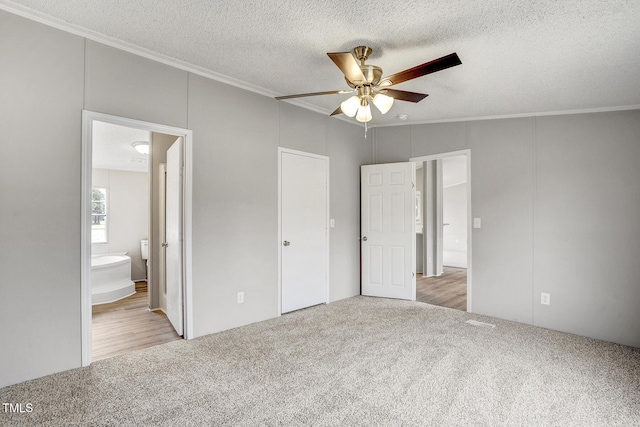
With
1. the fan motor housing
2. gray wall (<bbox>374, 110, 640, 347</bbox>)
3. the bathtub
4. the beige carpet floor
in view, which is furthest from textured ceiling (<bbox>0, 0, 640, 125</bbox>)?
the bathtub

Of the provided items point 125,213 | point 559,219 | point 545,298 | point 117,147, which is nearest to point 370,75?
point 559,219

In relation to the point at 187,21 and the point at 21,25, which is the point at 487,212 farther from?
the point at 21,25

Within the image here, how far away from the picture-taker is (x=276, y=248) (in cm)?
389

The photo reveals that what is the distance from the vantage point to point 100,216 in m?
6.75

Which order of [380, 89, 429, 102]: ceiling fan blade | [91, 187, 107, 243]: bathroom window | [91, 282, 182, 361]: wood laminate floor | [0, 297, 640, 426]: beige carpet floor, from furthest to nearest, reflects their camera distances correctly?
1. [91, 187, 107, 243]: bathroom window
2. [91, 282, 182, 361]: wood laminate floor
3. [380, 89, 429, 102]: ceiling fan blade
4. [0, 297, 640, 426]: beige carpet floor

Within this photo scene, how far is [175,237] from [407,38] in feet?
9.18

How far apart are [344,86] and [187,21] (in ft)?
5.29

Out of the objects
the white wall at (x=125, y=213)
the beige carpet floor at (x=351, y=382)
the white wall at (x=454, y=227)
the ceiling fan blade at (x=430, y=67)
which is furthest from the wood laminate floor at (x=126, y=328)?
the white wall at (x=454, y=227)

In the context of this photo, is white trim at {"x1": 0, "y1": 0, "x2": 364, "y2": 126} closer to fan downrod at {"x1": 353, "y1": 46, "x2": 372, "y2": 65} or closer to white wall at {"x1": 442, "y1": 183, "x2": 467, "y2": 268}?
fan downrod at {"x1": 353, "y1": 46, "x2": 372, "y2": 65}

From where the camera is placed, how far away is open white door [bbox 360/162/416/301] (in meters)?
4.69

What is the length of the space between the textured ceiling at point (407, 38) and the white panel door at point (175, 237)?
1.02 metres

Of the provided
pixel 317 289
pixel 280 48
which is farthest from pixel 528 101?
pixel 317 289

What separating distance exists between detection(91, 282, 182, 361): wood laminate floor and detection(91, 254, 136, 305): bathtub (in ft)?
0.51

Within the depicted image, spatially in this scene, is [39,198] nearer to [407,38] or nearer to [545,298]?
[407,38]
